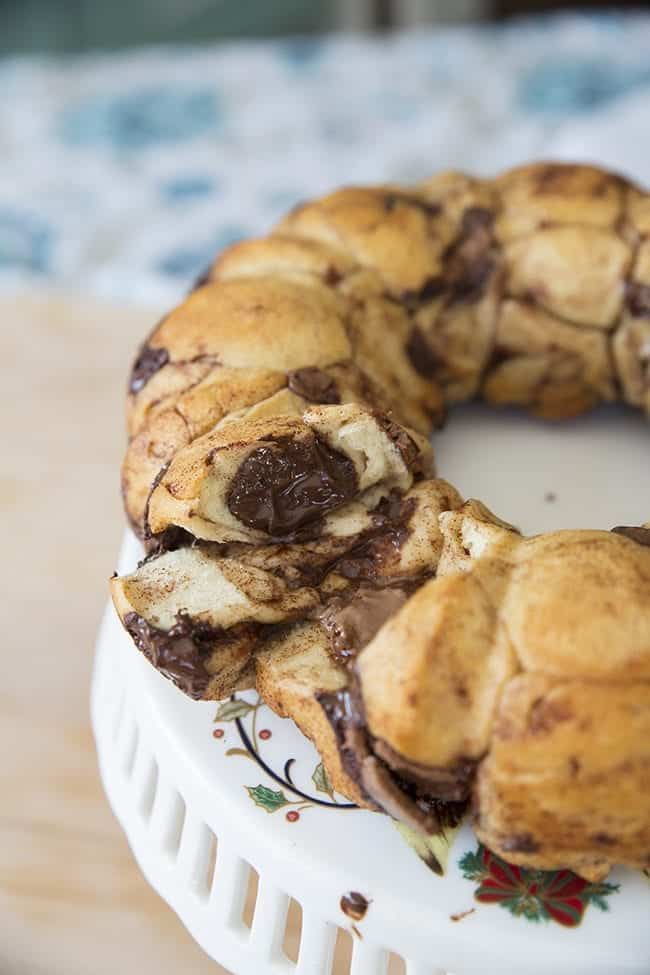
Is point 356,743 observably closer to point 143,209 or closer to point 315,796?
point 315,796

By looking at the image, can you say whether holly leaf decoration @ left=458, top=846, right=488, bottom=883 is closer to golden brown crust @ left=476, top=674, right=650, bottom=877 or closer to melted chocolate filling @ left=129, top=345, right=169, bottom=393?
golden brown crust @ left=476, top=674, right=650, bottom=877

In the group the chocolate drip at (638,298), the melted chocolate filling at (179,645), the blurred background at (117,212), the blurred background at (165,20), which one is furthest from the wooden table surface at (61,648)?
the blurred background at (165,20)

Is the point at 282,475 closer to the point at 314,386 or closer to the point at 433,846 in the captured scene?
the point at 314,386

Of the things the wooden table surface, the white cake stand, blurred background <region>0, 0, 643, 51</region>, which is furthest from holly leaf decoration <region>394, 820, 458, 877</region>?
blurred background <region>0, 0, 643, 51</region>

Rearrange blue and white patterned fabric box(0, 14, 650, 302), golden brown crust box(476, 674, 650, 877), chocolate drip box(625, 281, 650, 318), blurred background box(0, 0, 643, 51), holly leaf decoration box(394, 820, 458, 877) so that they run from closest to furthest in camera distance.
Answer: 1. golden brown crust box(476, 674, 650, 877)
2. holly leaf decoration box(394, 820, 458, 877)
3. chocolate drip box(625, 281, 650, 318)
4. blue and white patterned fabric box(0, 14, 650, 302)
5. blurred background box(0, 0, 643, 51)

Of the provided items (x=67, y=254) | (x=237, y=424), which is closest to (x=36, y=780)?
(x=237, y=424)

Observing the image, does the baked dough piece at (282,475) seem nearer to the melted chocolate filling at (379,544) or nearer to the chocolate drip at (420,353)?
the melted chocolate filling at (379,544)

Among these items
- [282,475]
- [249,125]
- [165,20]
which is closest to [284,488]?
[282,475]
